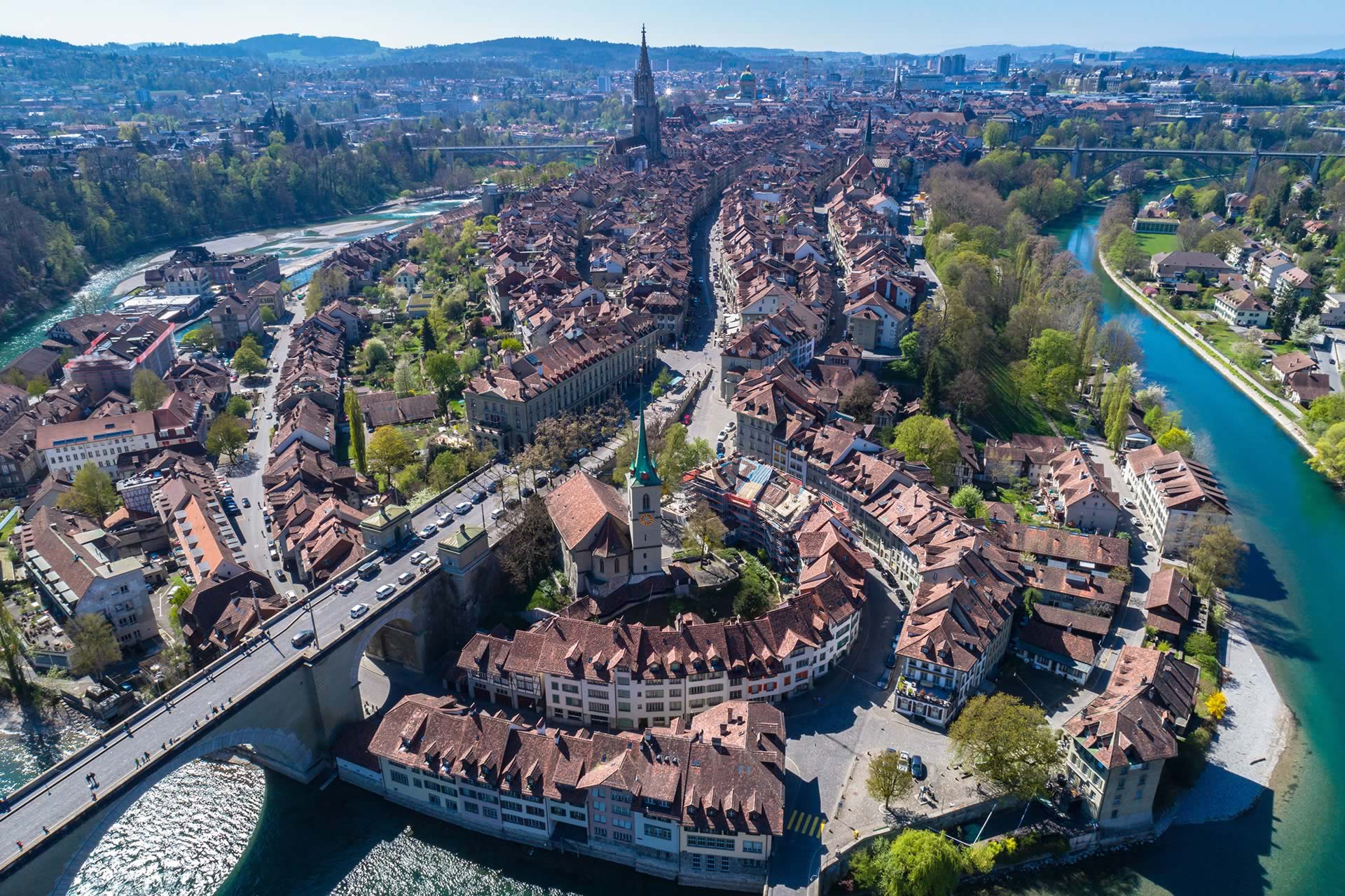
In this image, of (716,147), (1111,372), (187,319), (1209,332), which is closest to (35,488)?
(187,319)

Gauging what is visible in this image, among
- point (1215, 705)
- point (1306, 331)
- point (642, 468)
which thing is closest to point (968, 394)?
point (1215, 705)

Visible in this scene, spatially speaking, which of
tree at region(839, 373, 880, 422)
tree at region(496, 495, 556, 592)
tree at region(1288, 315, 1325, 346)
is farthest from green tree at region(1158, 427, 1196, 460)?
tree at region(496, 495, 556, 592)

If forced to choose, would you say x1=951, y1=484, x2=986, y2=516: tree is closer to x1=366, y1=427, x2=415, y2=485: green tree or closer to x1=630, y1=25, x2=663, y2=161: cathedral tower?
x1=366, y1=427, x2=415, y2=485: green tree

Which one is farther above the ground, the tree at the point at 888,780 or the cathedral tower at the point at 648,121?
the cathedral tower at the point at 648,121

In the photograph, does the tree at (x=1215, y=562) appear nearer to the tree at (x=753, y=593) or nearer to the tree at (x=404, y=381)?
the tree at (x=753, y=593)

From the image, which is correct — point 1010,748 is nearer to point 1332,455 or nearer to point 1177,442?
point 1177,442

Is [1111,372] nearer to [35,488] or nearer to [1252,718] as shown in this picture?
[1252,718]

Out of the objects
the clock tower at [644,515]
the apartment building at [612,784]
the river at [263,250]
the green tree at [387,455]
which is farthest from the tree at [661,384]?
the river at [263,250]
